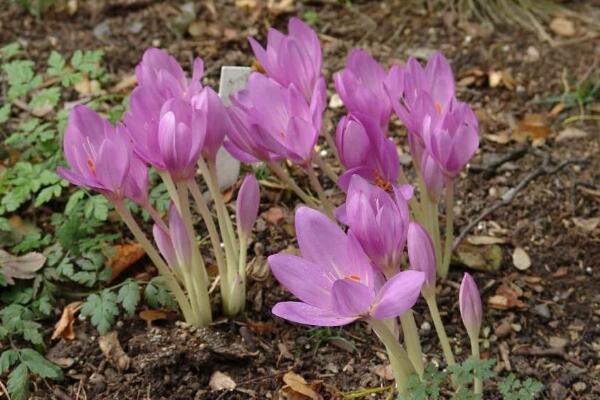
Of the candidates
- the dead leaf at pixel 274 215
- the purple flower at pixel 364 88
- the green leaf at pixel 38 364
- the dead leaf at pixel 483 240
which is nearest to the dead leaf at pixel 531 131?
the dead leaf at pixel 483 240

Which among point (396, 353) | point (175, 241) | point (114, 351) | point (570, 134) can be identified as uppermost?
point (175, 241)

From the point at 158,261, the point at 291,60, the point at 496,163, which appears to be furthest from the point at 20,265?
the point at 496,163

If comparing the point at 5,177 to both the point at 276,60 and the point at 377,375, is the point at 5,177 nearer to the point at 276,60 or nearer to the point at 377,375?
the point at 276,60

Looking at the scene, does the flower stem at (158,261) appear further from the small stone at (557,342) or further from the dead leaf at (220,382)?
the small stone at (557,342)

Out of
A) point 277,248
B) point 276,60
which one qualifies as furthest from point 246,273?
point 276,60

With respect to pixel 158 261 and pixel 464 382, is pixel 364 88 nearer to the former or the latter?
pixel 158 261

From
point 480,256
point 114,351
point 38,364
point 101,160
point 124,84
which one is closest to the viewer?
point 101,160

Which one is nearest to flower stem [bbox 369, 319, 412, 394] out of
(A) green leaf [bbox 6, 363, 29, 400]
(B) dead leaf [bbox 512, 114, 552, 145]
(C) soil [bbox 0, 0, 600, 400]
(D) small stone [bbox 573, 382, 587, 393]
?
(C) soil [bbox 0, 0, 600, 400]
